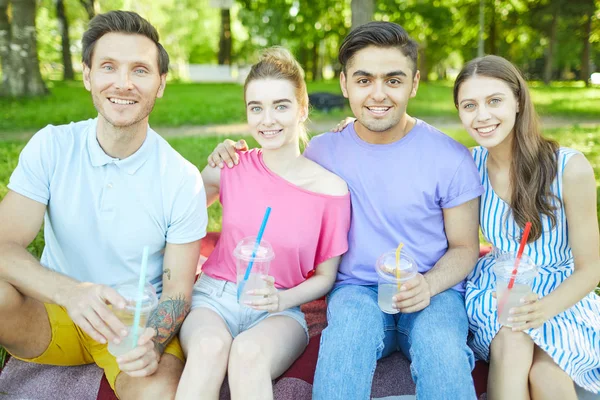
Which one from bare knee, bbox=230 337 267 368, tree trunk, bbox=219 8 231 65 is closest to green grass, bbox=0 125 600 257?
bare knee, bbox=230 337 267 368

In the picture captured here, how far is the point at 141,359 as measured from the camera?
2.55m

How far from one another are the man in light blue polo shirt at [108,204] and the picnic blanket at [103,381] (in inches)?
3.5

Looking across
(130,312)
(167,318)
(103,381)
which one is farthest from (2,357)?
(130,312)

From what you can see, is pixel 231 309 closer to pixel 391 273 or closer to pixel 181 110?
pixel 391 273

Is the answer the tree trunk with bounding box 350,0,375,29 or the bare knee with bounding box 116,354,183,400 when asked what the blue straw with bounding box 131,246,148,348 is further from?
the tree trunk with bounding box 350,0,375,29

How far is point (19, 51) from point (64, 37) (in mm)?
11386

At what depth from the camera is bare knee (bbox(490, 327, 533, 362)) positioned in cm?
277

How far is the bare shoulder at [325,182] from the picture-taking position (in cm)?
317

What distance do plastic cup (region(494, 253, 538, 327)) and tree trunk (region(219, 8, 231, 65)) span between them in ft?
77.4

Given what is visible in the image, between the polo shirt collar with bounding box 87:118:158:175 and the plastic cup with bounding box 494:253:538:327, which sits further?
the polo shirt collar with bounding box 87:118:158:175

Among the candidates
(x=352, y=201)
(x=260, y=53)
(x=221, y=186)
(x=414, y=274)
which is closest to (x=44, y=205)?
(x=221, y=186)

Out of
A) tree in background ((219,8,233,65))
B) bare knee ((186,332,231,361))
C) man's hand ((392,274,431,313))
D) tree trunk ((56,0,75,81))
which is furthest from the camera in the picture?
tree in background ((219,8,233,65))

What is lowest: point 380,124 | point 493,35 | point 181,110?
point 181,110

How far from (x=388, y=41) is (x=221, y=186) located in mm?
1206
